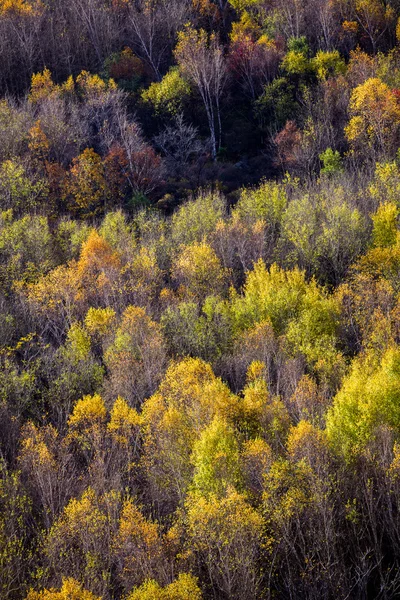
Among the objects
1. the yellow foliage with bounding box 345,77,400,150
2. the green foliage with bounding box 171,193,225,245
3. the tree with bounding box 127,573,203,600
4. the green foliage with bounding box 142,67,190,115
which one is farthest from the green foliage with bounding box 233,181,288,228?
the tree with bounding box 127,573,203,600

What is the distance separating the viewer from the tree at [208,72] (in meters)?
66.0

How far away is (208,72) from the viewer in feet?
220

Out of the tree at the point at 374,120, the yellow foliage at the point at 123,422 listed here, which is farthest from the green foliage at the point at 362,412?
the tree at the point at 374,120

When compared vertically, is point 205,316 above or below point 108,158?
below

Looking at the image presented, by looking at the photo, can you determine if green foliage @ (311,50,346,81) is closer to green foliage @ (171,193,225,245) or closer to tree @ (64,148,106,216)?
green foliage @ (171,193,225,245)

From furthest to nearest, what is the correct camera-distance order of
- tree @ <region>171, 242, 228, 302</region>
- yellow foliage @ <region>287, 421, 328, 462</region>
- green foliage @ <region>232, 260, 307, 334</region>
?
tree @ <region>171, 242, 228, 302</region>, green foliage @ <region>232, 260, 307, 334</region>, yellow foliage @ <region>287, 421, 328, 462</region>

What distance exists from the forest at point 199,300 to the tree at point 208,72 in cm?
38

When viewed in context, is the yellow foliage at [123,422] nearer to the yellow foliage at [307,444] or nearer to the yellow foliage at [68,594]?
the yellow foliage at [307,444]

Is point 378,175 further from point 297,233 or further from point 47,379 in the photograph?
point 47,379

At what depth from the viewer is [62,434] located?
29938 millimetres

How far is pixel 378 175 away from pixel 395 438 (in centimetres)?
3234

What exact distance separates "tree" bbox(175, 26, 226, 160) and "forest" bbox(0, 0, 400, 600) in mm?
383

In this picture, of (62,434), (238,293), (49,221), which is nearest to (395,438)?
(62,434)

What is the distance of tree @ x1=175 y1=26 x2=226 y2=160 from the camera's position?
66.0 m
